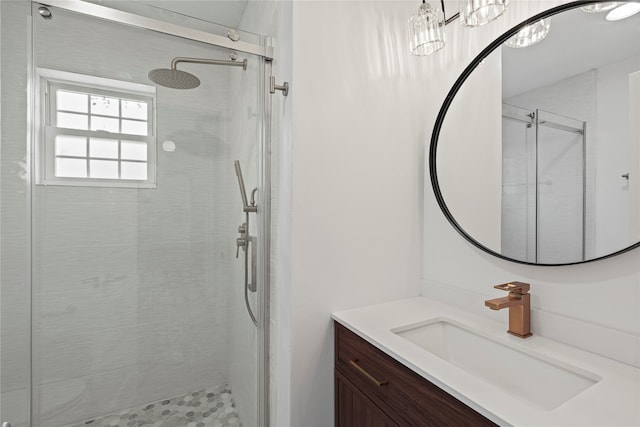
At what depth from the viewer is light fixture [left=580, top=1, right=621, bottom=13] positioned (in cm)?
79

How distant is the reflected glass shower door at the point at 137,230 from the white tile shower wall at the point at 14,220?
0.12 feet

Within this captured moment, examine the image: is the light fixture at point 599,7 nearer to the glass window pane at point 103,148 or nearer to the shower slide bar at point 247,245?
the shower slide bar at point 247,245

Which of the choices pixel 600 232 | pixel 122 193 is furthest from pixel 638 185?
pixel 122 193

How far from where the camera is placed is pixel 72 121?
107cm

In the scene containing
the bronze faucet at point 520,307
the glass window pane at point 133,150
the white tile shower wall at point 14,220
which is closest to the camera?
the bronze faucet at point 520,307

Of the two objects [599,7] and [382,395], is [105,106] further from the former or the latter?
[599,7]

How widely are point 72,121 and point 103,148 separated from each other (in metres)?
0.13

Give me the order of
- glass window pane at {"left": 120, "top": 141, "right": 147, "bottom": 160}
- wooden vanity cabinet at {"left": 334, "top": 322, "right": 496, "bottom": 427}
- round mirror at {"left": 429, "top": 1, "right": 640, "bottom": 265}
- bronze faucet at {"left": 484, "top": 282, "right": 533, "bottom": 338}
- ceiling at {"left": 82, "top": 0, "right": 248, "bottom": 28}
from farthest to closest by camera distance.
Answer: ceiling at {"left": 82, "top": 0, "right": 248, "bottom": 28}, glass window pane at {"left": 120, "top": 141, "right": 147, "bottom": 160}, bronze faucet at {"left": 484, "top": 282, "right": 533, "bottom": 338}, round mirror at {"left": 429, "top": 1, "right": 640, "bottom": 265}, wooden vanity cabinet at {"left": 334, "top": 322, "right": 496, "bottom": 427}

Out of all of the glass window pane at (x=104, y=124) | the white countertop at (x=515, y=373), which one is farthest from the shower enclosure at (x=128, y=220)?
the white countertop at (x=515, y=373)

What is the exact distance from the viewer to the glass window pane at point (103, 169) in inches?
42.8

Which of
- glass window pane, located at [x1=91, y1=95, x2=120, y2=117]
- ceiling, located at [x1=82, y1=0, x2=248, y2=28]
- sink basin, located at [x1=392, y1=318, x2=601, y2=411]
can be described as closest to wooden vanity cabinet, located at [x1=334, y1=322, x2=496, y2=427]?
sink basin, located at [x1=392, y1=318, x2=601, y2=411]

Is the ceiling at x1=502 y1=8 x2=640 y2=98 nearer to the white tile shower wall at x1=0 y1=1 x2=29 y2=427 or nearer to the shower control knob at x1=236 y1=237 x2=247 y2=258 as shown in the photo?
the shower control knob at x1=236 y1=237 x2=247 y2=258

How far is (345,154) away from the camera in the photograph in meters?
1.13

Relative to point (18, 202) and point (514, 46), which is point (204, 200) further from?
point (514, 46)
